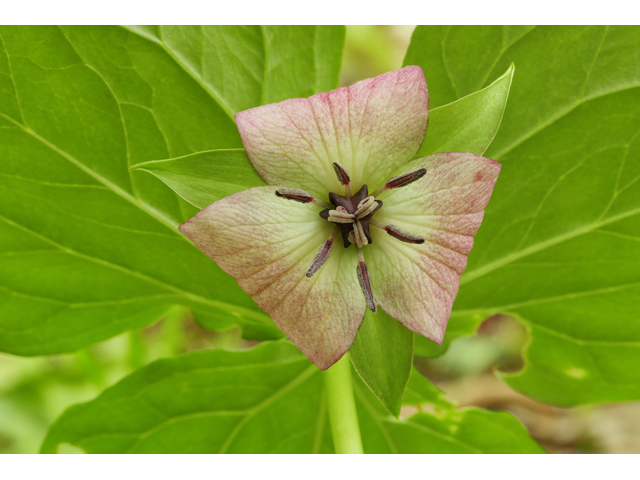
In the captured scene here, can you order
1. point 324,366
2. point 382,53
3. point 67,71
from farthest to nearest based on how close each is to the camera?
point 382,53 < point 67,71 < point 324,366

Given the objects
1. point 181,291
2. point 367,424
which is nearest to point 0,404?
point 181,291

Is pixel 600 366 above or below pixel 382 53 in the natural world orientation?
below

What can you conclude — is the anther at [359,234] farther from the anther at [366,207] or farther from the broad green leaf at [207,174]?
the broad green leaf at [207,174]

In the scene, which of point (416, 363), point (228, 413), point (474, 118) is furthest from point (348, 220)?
point (416, 363)

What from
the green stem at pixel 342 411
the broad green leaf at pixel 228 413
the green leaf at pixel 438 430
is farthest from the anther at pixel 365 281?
the green leaf at pixel 438 430

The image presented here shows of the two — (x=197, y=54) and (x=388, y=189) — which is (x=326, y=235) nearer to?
(x=388, y=189)

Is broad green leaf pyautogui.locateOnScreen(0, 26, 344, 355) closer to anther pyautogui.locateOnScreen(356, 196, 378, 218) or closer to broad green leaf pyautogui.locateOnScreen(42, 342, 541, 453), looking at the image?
broad green leaf pyautogui.locateOnScreen(42, 342, 541, 453)

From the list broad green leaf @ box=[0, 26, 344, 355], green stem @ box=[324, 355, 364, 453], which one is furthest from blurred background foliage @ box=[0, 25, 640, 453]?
green stem @ box=[324, 355, 364, 453]
